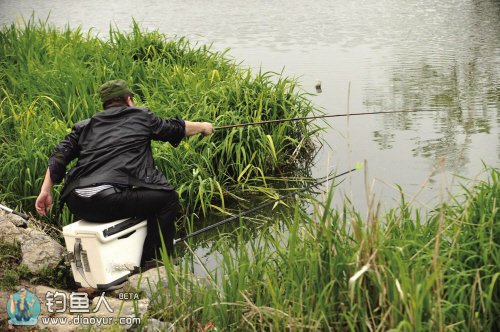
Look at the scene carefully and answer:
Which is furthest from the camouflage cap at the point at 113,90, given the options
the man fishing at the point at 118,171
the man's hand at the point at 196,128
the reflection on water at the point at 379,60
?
the reflection on water at the point at 379,60

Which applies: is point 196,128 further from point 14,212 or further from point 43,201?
point 14,212

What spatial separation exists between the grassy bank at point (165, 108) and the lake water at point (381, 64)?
58 cm

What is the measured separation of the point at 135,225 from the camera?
4.39 m

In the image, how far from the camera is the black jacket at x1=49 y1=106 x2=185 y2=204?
4.34 meters

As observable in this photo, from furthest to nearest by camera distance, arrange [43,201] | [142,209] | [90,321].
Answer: [43,201] < [142,209] < [90,321]

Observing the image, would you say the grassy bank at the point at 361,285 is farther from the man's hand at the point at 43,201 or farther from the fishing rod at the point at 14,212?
the fishing rod at the point at 14,212

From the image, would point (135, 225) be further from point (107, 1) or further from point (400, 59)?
point (107, 1)

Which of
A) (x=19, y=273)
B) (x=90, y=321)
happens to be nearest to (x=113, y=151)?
(x=19, y=273)

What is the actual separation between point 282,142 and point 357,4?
12.5 m

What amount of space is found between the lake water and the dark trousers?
3.34 ft

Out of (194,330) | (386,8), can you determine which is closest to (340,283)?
(194,330)

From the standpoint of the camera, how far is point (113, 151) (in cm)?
436

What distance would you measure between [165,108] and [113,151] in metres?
2.51

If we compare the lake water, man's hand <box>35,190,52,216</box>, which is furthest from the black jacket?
the lake water
